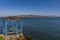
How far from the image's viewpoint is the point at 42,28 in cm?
272

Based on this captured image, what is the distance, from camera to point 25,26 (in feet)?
8.88

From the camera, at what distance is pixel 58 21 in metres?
2.70

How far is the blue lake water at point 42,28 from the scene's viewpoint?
2.69 meters

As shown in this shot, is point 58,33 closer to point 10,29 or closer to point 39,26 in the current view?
point 39,26

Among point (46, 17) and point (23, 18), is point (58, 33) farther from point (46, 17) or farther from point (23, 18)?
point (23, 18)

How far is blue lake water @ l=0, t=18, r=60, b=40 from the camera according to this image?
2689 millimetres

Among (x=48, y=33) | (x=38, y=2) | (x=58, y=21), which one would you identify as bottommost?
(x=48, y=33)

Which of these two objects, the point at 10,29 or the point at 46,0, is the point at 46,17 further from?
the point at 10,29

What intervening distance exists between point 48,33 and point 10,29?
77 centimetres

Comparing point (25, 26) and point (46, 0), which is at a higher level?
point (46, 0)

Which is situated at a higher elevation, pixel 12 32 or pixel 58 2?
pixel 58 2

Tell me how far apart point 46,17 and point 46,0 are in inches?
13.6

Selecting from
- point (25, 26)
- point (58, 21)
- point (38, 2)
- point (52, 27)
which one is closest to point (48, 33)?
point (52, 27)

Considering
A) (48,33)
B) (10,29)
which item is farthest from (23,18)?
(48,33)
